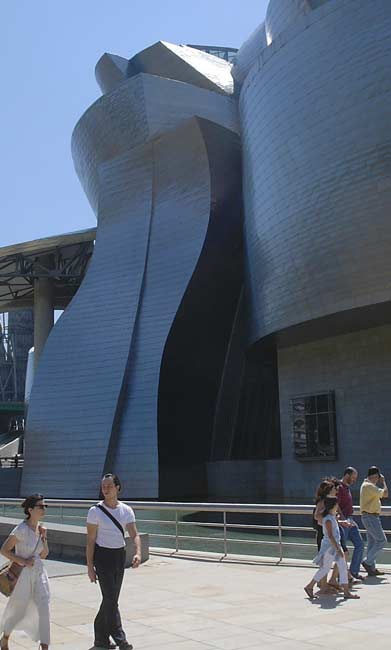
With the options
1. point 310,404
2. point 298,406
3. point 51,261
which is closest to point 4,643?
point 310,404

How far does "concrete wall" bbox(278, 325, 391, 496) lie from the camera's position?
2325 centimetres

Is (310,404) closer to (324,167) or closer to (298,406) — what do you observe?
(298,406)

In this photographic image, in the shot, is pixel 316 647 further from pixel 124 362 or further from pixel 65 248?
pixel 65 248

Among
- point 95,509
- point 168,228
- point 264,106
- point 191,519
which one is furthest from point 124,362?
point 95,509

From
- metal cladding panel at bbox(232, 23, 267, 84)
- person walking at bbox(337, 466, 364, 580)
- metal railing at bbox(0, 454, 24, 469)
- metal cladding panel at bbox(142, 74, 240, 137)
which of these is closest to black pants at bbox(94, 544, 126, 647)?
person walking at bbox(337, 466, 364, 580)

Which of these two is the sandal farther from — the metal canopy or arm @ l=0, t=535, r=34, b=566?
the metal canopy

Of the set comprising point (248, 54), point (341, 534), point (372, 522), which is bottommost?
point (341, 534)

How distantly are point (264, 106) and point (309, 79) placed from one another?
262cm

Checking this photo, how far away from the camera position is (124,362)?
2727cm

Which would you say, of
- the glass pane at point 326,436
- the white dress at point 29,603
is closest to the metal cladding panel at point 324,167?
the glass pane at point 326,436

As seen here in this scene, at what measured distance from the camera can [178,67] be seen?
111 ft

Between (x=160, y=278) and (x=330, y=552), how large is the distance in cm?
2167

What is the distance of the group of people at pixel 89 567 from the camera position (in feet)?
17.7

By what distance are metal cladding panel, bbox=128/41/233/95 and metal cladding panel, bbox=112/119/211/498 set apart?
5405mm
